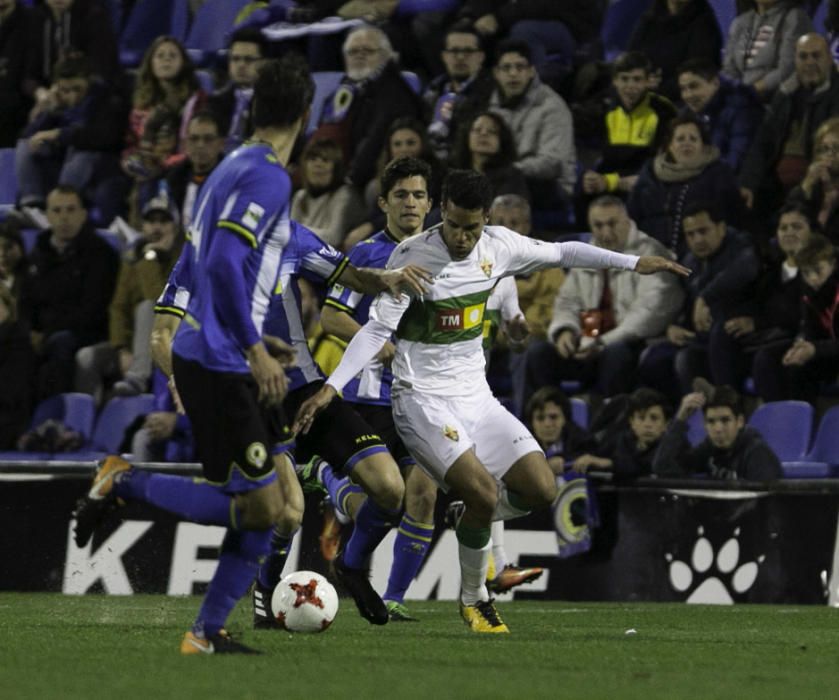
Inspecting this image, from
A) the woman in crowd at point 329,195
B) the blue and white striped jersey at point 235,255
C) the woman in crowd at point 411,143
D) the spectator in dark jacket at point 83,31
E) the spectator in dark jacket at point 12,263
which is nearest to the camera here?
the blue and white striped jersey at point 235,255

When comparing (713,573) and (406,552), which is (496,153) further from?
(406,552)

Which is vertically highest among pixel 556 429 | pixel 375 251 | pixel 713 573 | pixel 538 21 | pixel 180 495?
pixel 538 21

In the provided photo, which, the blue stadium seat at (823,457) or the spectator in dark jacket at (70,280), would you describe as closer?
the blue stadium seat at (823,457)

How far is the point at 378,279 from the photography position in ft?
24.5

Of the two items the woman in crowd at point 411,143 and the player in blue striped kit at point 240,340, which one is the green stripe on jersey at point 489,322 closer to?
the player in blue striped kit at point 240,340

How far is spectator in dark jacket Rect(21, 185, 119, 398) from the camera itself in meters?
14.5

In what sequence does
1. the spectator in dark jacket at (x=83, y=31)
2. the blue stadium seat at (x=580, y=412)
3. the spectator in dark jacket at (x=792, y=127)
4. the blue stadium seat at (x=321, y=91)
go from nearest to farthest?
1. the blue stadium seat at (x=580, y=412)
2. the spectator in dark jacket at (x=792, y=127)
3. the blue stadium seat at (x=321, y=91)
4. the spectator in dark jacket at (x=83, y=31)

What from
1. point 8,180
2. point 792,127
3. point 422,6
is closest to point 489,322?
point 792,127

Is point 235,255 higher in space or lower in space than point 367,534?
higher

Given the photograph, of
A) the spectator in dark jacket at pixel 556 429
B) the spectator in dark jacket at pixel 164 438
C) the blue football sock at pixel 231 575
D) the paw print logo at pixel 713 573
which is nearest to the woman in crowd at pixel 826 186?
the spectator in dark jacket at pixel 556 429

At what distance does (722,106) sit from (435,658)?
7691mm

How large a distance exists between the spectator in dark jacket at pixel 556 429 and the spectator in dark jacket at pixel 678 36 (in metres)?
3.30

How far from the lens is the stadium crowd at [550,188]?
40.2 ft

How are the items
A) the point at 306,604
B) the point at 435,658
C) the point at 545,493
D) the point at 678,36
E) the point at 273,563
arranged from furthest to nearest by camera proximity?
the point at 678,36
the point at 273,563
the point at 545,493
the point at 306,604
the point at 435,658
